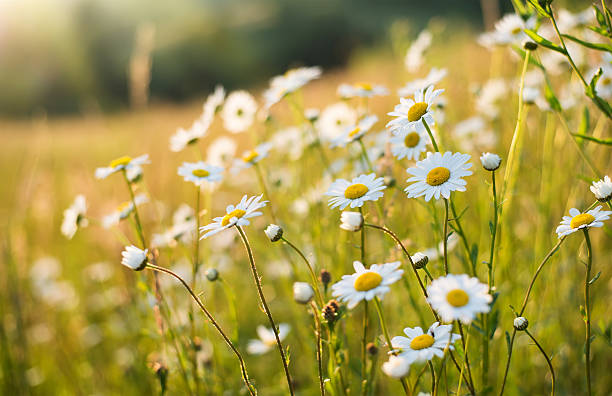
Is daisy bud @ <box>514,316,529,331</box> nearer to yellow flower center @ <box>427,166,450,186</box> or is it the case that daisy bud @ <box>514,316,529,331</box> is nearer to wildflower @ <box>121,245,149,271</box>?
yellow flower center @ <box>427,166,450,186</box>

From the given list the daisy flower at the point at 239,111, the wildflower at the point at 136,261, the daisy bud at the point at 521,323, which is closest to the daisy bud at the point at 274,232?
the wildflower at the point at 136,261

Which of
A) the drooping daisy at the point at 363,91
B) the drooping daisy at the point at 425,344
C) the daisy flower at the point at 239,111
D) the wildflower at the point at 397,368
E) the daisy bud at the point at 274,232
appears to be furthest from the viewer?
the daisy flower at the point at 239,111

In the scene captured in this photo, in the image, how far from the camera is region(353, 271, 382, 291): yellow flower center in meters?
0.98

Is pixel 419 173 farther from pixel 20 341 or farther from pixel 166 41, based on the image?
pixel 166 41

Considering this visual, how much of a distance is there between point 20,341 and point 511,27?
2.27 metres

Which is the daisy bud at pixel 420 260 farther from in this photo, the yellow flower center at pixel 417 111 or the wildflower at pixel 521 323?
the yellow flower center at pixel 417 111

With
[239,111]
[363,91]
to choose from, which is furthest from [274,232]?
[239,111]

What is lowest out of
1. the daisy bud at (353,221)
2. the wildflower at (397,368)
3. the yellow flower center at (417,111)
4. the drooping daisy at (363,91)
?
the wildflower at (397,368)

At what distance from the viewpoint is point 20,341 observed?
1.99m

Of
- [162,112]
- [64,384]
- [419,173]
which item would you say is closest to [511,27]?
[419,173]

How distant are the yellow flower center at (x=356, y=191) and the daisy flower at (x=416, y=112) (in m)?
0.16

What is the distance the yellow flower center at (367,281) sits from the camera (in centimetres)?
98

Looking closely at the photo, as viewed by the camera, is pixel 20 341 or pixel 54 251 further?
pixel 54 251

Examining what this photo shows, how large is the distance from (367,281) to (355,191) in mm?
277
